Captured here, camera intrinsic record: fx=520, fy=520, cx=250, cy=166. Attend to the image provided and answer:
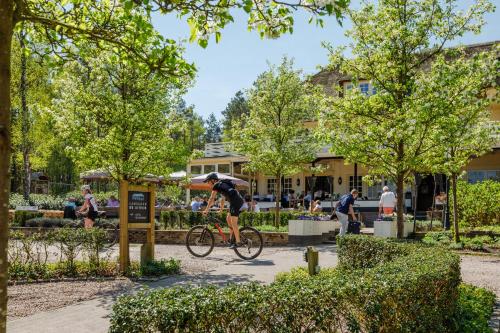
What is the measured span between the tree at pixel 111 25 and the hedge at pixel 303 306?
0.99 meters

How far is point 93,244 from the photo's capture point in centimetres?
1004

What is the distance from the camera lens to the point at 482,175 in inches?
1076

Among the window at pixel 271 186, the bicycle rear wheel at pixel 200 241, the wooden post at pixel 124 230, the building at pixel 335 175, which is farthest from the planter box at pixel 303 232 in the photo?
the window at pixel 271 186

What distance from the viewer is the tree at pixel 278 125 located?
66.6 ft

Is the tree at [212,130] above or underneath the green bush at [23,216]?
above

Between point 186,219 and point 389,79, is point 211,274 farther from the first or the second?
point 186,219

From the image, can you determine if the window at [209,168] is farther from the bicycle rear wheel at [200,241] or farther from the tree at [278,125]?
the bicycle rear wheel at [200,241]

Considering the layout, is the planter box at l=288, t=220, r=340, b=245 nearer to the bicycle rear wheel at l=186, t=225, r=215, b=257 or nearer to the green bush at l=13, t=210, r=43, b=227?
the bicycle rear wheel at l=186, t=225, r=215, b=257

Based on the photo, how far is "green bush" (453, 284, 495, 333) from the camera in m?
6.07

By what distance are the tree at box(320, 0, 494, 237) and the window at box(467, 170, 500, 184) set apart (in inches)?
693

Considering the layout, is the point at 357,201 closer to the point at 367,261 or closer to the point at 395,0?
the point at 395,0

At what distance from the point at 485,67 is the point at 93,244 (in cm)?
881

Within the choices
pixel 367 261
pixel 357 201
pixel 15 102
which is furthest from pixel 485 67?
pixel 15 102

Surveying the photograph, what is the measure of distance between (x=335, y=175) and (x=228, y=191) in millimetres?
22284
